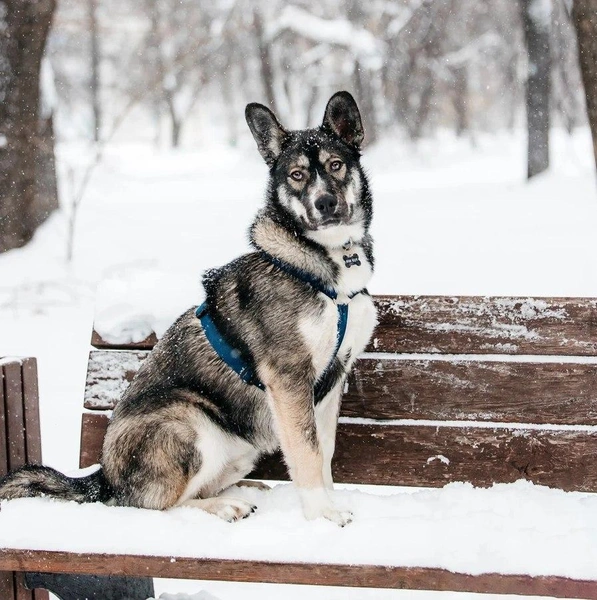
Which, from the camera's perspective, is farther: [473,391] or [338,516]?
[473,391]

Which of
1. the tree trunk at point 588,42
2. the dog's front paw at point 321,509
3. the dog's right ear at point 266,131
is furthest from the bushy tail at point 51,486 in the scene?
the tree trunk at point 588,42

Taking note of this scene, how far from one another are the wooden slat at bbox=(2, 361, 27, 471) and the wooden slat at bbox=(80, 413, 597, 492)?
1.24 m

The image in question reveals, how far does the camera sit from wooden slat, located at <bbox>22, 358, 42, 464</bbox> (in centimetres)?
315

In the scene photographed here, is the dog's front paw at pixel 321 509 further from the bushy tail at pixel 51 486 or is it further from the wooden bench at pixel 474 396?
the bushy tail at pixel 51 486

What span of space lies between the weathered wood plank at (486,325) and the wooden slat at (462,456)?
1.05 ft

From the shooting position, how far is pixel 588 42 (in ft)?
15.6

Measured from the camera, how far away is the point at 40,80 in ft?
29.6

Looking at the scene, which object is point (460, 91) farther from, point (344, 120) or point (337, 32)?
point (344, 120)

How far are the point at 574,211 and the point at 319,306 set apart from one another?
968 cm

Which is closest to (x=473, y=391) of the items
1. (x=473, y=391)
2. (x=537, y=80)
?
(x=473, y=391)

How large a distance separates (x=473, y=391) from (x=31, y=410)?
173 cm

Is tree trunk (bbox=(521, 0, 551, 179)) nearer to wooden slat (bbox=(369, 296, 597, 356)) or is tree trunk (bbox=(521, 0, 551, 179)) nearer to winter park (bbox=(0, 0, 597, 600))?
winter park (bbox=(0, 0, 597, 600))

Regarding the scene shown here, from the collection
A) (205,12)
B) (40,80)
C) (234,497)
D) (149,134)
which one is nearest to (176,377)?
(234,497)

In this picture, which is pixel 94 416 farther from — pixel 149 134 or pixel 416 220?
pixel 149 134
